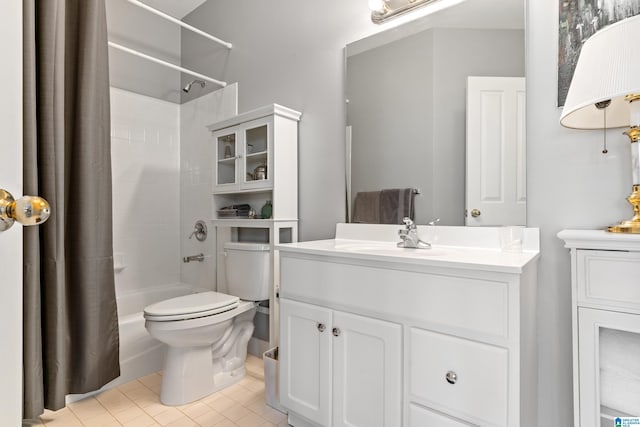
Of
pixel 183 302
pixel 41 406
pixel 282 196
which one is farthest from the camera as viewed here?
pixel 282 196

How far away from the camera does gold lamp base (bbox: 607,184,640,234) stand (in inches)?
38.6

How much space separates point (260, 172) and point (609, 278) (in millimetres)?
1713

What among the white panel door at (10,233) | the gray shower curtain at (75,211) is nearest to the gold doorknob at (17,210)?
the white panel door at (10,233)

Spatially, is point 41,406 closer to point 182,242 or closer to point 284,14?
point 182,242

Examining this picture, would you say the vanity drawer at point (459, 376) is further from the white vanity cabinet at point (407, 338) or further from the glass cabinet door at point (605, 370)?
the glass cabinet door at point (605, 370)

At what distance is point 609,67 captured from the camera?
886 millimetres

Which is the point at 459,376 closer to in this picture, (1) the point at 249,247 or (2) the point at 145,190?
(1) the point at 249,247

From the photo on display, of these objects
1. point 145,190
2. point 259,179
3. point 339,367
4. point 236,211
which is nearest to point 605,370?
point 339,367

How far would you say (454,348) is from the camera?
105cm

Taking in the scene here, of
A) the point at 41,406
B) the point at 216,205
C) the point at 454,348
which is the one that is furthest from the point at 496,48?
the point at 41,406

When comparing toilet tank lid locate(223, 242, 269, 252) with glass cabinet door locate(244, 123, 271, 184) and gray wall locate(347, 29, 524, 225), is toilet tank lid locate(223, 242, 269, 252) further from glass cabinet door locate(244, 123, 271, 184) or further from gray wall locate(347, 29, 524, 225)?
gray wall locate(347, 29, 524, 225)

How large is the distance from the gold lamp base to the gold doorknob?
4.51 ft

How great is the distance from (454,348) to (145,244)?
2488 millimetres

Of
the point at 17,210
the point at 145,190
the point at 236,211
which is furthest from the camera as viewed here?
the point at 145,190
